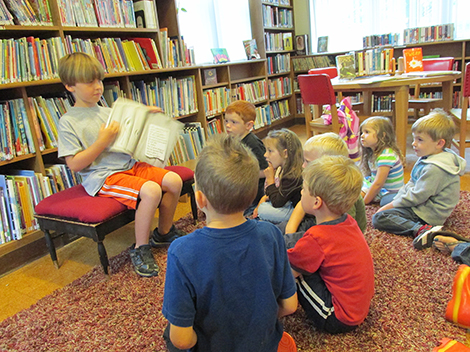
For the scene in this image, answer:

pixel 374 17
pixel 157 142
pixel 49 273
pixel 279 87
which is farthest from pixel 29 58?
pixel 374 17

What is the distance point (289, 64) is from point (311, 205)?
4535mm

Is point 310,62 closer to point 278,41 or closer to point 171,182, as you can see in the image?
point 278,41

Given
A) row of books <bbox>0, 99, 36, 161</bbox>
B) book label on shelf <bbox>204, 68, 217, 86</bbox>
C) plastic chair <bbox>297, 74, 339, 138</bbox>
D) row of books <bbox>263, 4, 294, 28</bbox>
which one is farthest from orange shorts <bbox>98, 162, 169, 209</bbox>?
row of books <bbox>263, 4, 294, 28</bbox>

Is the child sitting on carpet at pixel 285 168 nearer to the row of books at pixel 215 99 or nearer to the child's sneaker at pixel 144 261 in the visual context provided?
the child's sneaker at pixel 144 261

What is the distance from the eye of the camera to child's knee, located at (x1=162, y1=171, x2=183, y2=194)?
6.31 feet

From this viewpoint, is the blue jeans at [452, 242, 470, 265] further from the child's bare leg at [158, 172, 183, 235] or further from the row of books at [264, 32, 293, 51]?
the row of books at [264, 32, 293, 51]

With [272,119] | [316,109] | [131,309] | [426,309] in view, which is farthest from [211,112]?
[426,309]

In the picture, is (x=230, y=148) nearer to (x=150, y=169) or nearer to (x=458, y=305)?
(x=458, y=305)

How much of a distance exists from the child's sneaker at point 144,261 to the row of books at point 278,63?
369 centimetres

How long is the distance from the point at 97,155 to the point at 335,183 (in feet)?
3.83

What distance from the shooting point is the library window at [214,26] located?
4.15 metres

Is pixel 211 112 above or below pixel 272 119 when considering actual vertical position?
above

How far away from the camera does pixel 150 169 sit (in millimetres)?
1974

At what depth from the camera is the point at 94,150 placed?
1.71 meters
